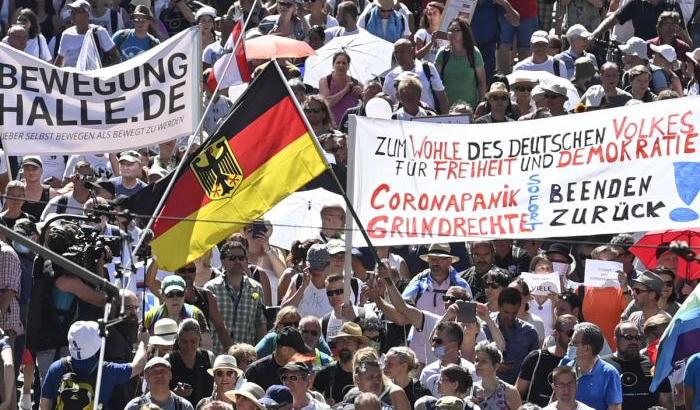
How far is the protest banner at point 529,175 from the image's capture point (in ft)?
45.2

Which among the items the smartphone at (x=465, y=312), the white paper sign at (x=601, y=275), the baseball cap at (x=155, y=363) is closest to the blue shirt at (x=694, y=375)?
the smartphone at (x=465, y=312)

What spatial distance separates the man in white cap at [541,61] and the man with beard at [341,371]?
22.5ft

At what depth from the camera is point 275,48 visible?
20969 mm

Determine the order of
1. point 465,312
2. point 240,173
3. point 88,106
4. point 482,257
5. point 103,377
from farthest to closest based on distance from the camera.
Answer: point 88,106, point 482,257, point 465,312, point 240,173, point 103,377

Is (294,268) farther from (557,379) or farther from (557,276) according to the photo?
(557,379)

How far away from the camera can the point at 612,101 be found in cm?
1958

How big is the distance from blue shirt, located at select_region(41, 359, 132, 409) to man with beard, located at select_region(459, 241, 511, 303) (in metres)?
3.00

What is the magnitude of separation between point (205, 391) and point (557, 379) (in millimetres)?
2321

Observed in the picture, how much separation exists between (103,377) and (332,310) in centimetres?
218

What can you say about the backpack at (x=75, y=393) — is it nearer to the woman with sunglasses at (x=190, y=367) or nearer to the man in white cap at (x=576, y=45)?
the woman with sunglasses at (x=190, y=367)

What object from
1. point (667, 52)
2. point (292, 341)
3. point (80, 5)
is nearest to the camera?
point (292, 341)

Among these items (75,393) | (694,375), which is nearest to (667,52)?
(694,375)

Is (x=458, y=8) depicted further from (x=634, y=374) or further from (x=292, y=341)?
(x=292, y=341)

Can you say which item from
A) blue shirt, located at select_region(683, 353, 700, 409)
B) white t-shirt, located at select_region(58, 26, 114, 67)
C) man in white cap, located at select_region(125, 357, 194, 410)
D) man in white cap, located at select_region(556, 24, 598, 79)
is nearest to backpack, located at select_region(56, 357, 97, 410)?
man in white cap, located at select_region(125, 357, 194, 410)
